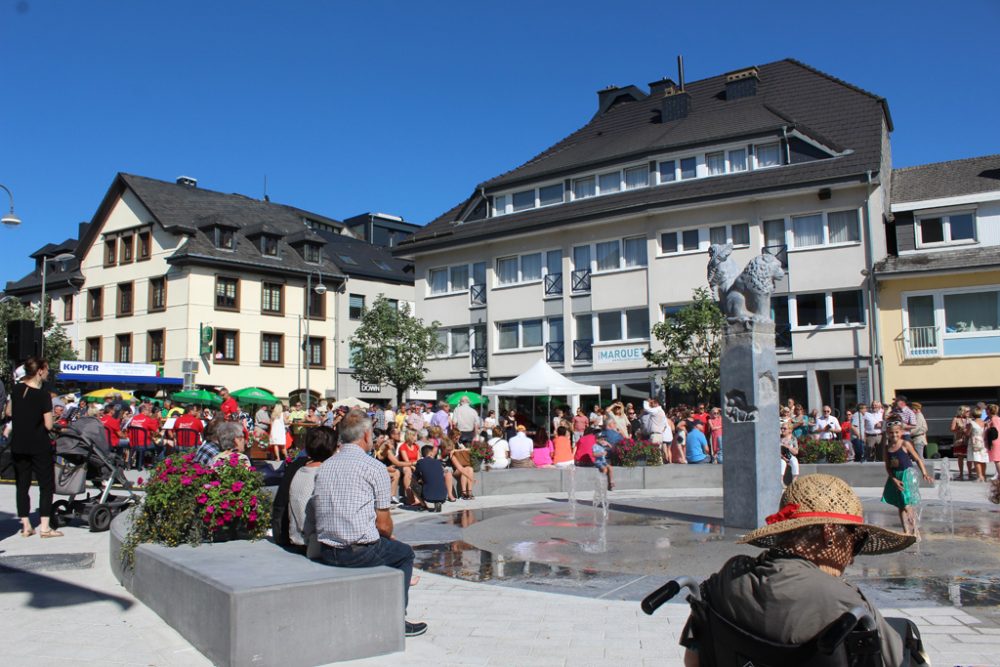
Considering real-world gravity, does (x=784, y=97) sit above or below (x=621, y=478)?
above

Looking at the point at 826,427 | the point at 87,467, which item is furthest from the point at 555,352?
the point at 87,467

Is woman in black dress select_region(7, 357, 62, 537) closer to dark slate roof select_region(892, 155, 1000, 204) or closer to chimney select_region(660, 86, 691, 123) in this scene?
dark slate roof select_region(892, 155, 1000, 204)

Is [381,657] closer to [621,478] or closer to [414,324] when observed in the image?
[621,478]

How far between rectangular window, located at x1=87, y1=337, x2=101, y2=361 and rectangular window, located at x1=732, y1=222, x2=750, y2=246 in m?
35.2

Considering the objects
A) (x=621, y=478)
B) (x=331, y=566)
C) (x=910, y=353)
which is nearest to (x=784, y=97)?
(x=910, y=353)

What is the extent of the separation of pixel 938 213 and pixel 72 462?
30.6m

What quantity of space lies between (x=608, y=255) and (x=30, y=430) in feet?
98.5

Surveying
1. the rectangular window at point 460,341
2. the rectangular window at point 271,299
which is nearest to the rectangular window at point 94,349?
the rectangular window at point 271,299

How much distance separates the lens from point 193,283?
45.1m

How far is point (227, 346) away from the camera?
4631cm

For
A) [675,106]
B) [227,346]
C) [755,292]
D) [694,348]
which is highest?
[675,106]

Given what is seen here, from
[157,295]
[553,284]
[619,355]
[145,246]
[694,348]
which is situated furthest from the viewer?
[145,246]

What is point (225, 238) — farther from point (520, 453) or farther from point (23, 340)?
point (23, 340)

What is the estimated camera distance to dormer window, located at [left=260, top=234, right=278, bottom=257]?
4900 centimetres
